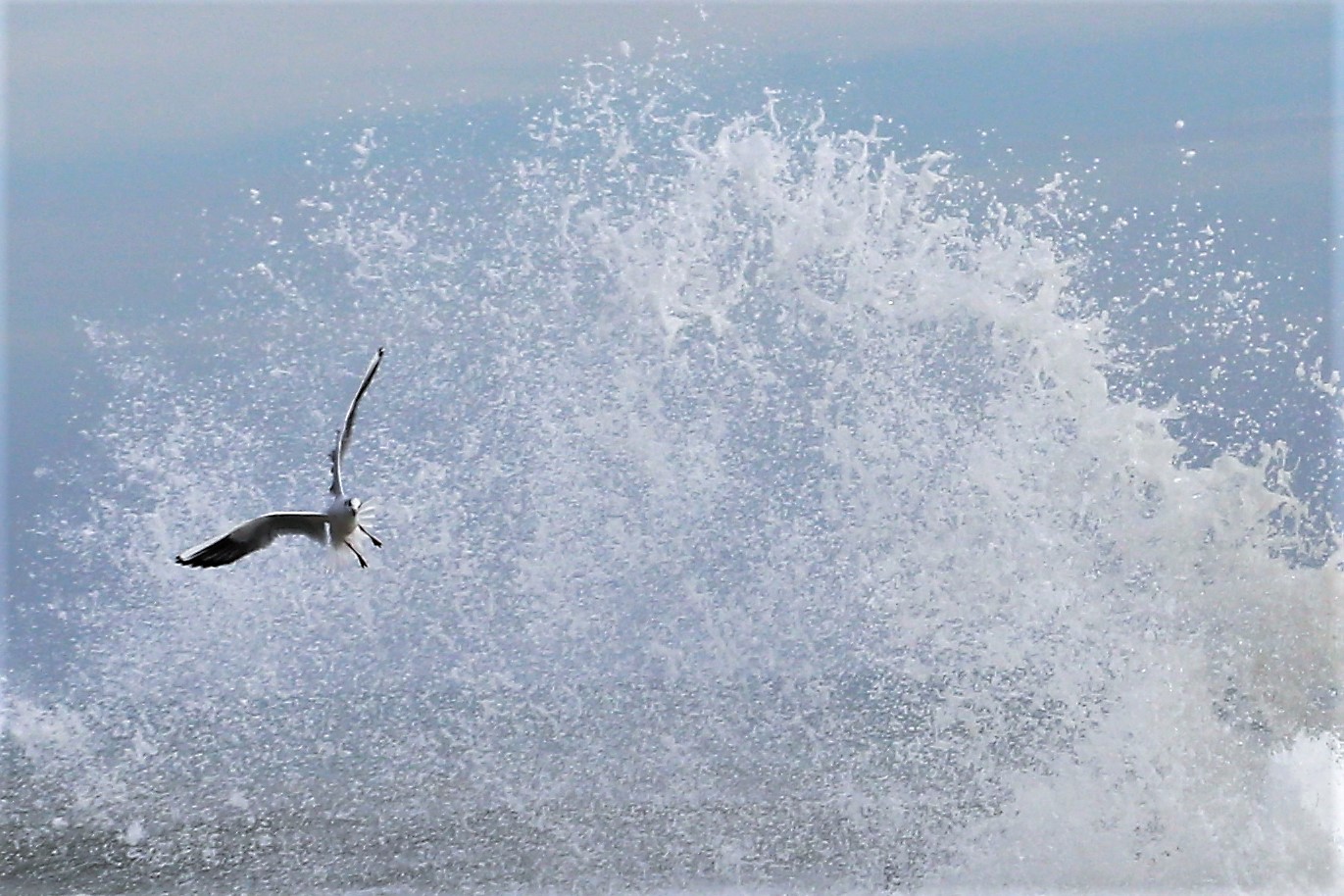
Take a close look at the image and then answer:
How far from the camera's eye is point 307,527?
653 cm

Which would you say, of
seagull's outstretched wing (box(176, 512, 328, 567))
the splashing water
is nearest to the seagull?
seagull's outstretched wing (box(176, 512, 328, 567))

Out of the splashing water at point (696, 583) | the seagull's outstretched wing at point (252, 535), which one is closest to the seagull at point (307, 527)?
the seagull's outstretched wing at point (252, 535)

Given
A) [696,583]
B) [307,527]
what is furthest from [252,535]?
[696,583]

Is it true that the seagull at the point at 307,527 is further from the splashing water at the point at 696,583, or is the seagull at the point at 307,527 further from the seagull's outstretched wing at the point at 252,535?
the splashing water at the point at 696,583

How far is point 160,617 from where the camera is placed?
10.2 m

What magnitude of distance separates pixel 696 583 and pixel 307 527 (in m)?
3.59

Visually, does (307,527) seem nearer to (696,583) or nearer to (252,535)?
(252,535)

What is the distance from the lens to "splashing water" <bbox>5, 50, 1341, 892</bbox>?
8930 mm

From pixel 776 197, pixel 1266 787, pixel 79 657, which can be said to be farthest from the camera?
pixel 79 657

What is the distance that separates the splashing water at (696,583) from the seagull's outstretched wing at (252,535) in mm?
3107

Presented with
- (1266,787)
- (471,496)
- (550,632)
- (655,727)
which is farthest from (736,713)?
(1266,787)

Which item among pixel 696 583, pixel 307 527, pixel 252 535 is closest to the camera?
pixel 252 535

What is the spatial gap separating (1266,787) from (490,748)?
4.21 meters

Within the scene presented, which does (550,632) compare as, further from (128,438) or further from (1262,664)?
(1262,664)
